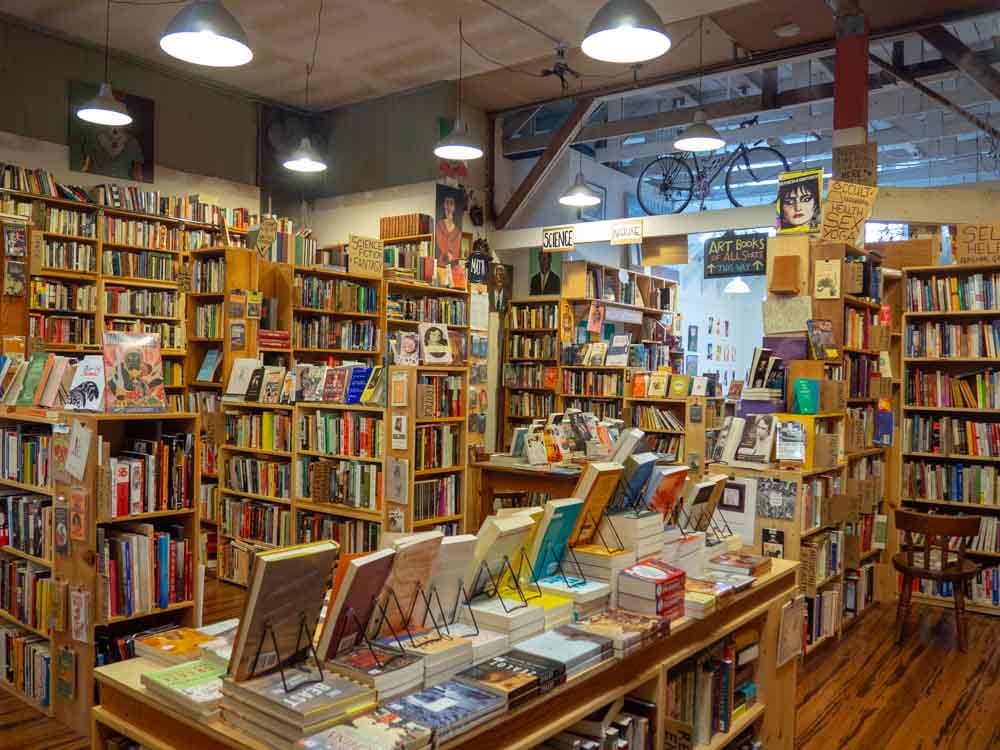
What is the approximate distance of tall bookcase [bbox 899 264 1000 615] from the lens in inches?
233

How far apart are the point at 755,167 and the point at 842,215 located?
846 cm

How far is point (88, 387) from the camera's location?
360 centimetres

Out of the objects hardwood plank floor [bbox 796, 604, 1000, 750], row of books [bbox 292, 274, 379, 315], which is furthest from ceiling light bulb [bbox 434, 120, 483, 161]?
hardwood plank floor [bbox 796, 604, 1000, 750]

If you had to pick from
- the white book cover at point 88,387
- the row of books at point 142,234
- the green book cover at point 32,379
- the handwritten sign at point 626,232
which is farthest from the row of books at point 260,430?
the handwritten sign at point 626,232

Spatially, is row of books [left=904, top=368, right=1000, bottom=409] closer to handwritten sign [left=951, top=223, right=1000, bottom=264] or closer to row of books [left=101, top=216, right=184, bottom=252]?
handwritten sign [left=951, top=223, right=1000, bottom=264]

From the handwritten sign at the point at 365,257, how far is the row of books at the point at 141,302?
220 centimetres

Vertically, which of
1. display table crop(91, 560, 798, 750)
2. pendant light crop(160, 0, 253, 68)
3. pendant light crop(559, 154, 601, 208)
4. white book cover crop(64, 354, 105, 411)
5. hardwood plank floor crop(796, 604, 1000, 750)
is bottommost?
hardwood plank floor crop(796, 604, 1000, 750)

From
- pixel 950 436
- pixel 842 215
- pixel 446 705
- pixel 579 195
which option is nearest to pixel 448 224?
pixel 579 195

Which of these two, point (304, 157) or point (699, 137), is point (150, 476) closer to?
point (304, 157)

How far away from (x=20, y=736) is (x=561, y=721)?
2.81 meters

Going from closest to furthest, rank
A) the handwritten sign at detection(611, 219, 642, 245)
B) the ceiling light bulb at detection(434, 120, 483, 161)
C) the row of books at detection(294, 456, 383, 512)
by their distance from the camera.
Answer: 1. the row of books at detection(294, 456, 383, 512)
2. the ceiling light bulb at detection(434, 120, 483, 161)
3. the handwritten sign at detection(611, 219, 642, 245)

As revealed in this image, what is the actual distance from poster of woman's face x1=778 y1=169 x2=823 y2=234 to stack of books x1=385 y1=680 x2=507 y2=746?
13.5 ft

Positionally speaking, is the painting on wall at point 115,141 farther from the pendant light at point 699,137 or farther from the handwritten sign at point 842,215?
the handwritten sign at point 842,215

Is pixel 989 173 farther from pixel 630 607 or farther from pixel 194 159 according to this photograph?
pixel 630 607
